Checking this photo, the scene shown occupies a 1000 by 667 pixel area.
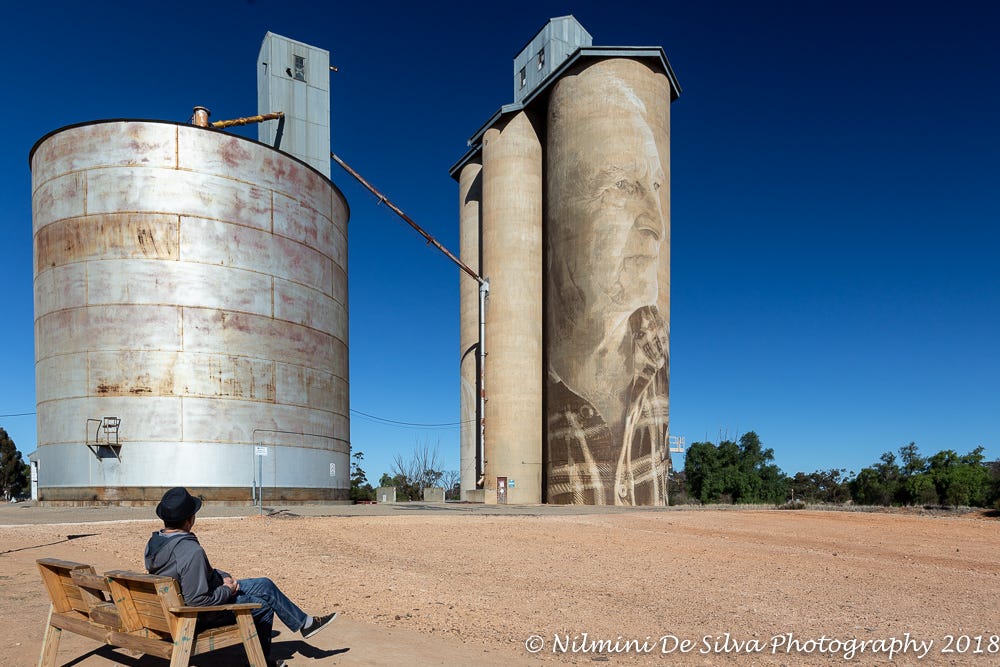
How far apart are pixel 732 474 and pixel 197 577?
223 feet

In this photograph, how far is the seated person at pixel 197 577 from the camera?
5145 millimetres

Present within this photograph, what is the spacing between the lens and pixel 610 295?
44.2 m

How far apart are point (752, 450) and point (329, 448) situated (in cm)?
5004

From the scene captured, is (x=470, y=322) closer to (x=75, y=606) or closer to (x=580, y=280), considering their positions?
(x=580, y=280)

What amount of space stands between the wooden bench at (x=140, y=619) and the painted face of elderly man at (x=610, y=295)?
39.3 m

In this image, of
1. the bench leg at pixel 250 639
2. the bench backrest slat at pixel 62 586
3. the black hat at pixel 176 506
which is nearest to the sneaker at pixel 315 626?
the bench leg at pixel 250 639

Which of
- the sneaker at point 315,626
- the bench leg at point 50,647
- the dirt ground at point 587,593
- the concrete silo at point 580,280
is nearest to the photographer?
the bench leg at point 50,647

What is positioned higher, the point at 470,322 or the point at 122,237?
the point at 122,237

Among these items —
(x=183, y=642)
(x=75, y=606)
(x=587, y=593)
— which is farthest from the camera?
(x=587, y=593)

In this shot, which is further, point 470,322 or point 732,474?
point 732,474

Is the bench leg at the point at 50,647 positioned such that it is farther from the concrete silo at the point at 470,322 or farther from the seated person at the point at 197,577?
the concrete silo at the point at 470,322

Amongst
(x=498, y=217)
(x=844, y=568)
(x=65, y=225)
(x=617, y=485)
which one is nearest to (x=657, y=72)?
(x=498, y=217)

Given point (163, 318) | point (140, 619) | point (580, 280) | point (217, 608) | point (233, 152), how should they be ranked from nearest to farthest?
point (217, 608) → point (140, 619) → point (163, 318) → point (233, 152) → point (580, 280)

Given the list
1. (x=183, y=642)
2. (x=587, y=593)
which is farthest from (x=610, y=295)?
(x=183, y=642)
